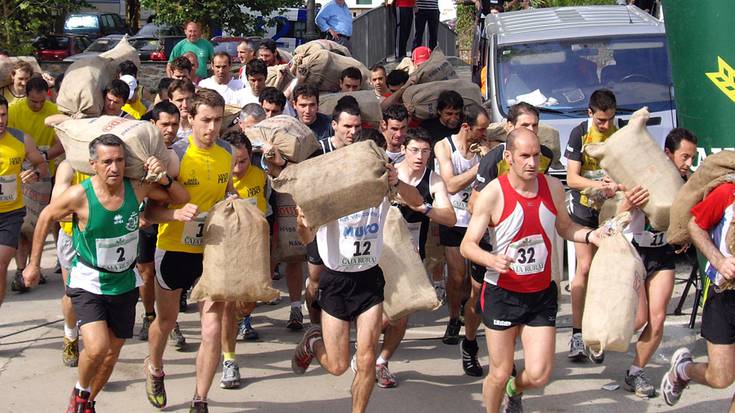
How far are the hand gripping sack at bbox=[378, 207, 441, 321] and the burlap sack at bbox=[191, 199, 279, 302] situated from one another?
836 millimetres

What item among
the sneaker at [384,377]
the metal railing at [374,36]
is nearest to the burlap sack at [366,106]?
the sneaker at [384,377]

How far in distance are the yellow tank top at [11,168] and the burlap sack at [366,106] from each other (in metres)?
2.99

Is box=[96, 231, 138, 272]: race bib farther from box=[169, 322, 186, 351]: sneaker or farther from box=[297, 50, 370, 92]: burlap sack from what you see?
box=[297, 50, 370, 92]: burlap sack

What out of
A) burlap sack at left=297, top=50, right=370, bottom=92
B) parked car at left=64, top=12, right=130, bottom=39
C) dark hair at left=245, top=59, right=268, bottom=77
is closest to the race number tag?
dark hair at left=245, top=59, right=268, bottom=77

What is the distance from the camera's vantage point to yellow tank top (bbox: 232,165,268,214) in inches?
305

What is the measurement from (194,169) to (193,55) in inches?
239

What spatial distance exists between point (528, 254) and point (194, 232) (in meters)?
2.18

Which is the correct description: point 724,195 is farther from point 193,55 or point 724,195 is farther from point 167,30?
point 167,30

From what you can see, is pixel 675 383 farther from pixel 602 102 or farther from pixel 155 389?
pixel 155 389

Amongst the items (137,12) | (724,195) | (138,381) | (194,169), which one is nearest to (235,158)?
(194,169)

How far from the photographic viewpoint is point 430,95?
34.5ft

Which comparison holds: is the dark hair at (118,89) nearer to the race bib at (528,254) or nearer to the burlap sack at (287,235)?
the burlap sack at (287,235)

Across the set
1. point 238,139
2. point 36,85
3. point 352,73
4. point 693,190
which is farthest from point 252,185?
point 352,73

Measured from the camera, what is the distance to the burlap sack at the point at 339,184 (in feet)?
20.2
